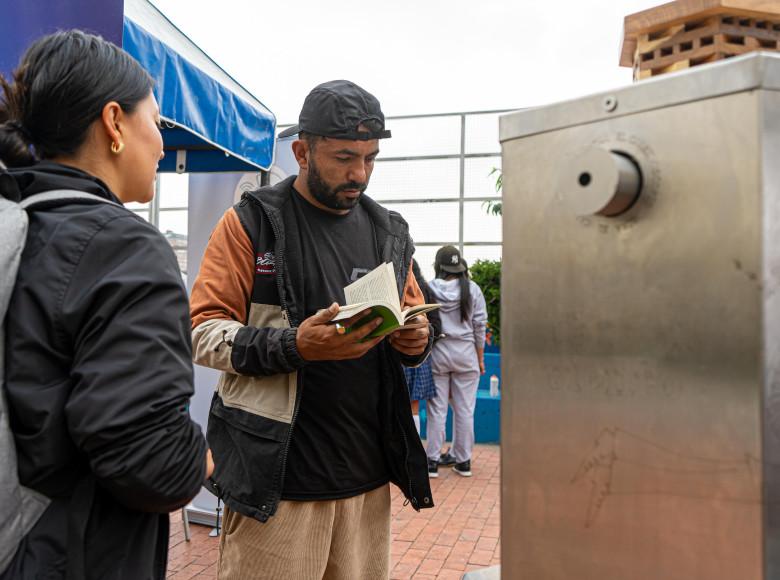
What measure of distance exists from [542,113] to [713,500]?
22.4 inches

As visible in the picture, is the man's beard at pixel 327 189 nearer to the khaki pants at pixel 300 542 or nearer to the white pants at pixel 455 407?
the khaki pants at pixel 300 542

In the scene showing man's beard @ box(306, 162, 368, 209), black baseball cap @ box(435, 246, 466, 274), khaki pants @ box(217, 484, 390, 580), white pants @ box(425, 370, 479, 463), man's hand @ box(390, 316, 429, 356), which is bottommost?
white pants @ box(425, 370, 479, 463)

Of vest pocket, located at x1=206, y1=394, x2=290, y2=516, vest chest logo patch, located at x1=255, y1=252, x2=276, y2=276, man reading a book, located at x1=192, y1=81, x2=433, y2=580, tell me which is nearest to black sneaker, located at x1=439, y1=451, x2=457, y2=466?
man reading a book, located at x1=192, y1=81, x2=433, y2=580

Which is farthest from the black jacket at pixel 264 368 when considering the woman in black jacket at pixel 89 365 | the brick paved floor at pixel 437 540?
the brick paved floor at pixel 437 540

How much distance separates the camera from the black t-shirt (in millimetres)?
1793

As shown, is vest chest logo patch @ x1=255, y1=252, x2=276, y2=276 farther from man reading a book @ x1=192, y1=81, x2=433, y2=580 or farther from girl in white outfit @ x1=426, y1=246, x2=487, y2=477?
girl in white outfit @ x1=426, y1=246, x2=487, y2=477

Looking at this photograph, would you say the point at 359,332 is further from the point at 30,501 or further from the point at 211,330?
the point at 30,501

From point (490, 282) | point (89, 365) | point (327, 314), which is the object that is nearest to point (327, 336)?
point (327, 314)

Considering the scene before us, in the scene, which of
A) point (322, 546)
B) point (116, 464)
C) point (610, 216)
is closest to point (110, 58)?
point (116, 464)

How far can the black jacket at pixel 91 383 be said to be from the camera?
996mm

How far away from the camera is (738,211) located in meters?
0.74

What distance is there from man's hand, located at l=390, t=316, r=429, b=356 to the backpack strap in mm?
1021

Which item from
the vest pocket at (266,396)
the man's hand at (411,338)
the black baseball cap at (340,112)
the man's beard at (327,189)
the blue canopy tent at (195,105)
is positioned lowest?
the vest pocket at (266,396)

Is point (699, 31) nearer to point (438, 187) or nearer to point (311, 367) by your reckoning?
point (311, 367)
